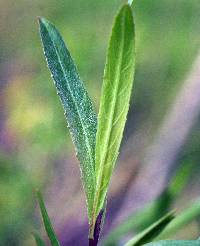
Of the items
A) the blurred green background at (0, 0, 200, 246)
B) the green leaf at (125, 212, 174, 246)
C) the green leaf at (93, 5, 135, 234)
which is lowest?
the green leaf at (125, 212, 174, 246)

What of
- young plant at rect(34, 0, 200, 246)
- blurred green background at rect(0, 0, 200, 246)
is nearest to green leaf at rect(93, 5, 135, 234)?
young plant at rect(34, 0, 200, 246)

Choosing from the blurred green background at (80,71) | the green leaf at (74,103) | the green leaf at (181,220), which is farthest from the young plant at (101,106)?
the blurred green background at (80,71)

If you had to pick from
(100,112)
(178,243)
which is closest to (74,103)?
(100,112)

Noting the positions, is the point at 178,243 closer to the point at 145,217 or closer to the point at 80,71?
the point at 145,217

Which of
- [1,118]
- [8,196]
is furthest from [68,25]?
[8,196]

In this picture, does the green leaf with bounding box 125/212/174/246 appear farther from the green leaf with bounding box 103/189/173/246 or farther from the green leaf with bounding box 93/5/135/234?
the green leaf with bounding box 103/189/173/246

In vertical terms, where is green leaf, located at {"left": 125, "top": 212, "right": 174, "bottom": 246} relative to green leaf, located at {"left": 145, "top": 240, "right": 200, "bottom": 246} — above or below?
above

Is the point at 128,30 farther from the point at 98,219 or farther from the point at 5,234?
the point at 5,234
